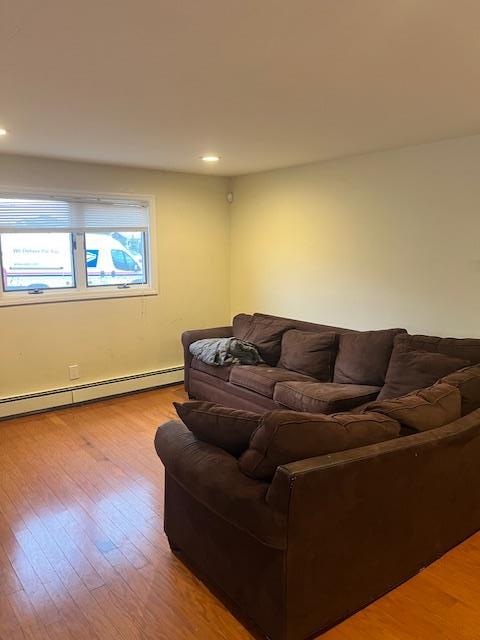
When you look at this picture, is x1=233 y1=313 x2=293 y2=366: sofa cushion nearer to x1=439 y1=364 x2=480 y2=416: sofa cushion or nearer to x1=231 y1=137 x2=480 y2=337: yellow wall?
x1=231 y1=137 x2=480 y2=337: yellow wall

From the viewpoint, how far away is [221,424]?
2.02 metres

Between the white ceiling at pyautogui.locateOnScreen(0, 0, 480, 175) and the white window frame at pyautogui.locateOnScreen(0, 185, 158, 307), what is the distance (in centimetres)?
79

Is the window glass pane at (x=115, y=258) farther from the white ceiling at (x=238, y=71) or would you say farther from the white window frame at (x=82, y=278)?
the white ceiling at (x=238, y=71)

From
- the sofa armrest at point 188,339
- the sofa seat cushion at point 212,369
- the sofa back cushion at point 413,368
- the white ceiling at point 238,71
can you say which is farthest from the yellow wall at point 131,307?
the sofa back cushion at point 413,368

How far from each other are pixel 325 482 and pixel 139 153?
3041 mm

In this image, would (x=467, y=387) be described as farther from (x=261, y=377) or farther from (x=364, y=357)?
(x=261, y=377)

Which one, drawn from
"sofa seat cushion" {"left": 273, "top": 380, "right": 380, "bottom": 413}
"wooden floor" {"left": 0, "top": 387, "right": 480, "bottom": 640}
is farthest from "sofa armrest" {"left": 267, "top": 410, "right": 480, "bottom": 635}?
"sofa seat cushion" {"left": 273, "top": 380, "right": 380, "bottom": 413}

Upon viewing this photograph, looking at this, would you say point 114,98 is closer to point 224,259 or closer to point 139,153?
point 139,153

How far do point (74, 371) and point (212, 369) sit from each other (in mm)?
1345

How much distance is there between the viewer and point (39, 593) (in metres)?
2.11

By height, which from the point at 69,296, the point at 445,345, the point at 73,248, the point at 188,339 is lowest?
the point at 188,339

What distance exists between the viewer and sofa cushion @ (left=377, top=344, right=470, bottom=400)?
9.73ft

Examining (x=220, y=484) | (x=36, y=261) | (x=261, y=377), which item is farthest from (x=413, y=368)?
(x=36, y=261)

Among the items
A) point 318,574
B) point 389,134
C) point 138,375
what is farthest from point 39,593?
point 389,134
